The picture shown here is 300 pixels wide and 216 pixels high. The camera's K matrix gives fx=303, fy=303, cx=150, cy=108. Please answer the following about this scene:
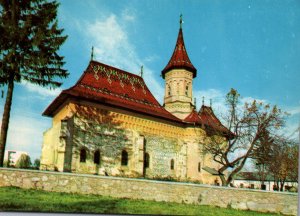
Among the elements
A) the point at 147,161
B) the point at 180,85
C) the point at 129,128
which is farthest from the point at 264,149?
the point at 180,85

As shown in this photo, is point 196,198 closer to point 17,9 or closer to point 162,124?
point 17,9

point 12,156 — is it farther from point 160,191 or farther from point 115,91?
point 115,91

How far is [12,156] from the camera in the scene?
24.8ft

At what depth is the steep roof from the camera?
44.7 feet

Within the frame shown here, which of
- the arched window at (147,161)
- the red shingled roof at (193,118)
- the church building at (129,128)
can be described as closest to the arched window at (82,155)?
the church building at (129,128)

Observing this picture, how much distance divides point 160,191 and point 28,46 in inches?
213

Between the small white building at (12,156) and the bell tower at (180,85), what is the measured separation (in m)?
12.7

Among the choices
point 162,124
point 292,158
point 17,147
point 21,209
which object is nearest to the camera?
point 21,209

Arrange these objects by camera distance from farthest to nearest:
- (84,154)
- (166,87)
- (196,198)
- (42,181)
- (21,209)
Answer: (166,87) → (84,154) → (196,198) → (42,181) → (21,209)

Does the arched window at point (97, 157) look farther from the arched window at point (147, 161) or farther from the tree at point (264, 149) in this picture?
the tree at point (264, 149)

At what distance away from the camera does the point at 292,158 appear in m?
12.2

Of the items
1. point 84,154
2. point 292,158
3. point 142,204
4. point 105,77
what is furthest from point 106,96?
point 292,158

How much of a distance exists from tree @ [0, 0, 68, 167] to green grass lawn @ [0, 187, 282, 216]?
5.25ft

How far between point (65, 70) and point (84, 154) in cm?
660
